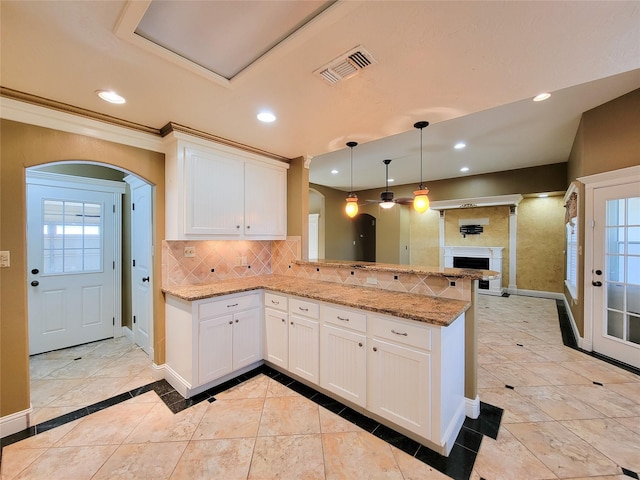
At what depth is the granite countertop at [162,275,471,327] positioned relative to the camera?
5.78 ft

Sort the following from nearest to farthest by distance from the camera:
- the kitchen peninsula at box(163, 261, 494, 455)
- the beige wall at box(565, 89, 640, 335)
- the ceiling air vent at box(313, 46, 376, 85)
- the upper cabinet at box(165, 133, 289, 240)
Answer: the ceiling air vent at box(313, 46, 376, 85) < the kitchen peninsula at box(163, 261, 494, 455) < the upper cabinet at box(165, 133, 289, 240) < the beige wall at box(565, 89, 640, 335)

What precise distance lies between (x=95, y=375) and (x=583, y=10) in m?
4.48

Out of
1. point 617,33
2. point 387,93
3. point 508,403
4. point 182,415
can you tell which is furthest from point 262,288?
point 617,33

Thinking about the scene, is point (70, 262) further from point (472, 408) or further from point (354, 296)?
point (472, 408)

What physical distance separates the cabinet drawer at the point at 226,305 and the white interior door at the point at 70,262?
85.0 inches

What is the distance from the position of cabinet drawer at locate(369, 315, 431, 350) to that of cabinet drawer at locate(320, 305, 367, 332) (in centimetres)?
8

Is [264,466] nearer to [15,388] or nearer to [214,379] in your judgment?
[214,379]

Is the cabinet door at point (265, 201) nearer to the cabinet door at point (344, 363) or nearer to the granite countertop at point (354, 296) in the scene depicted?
the granite countertop at point (354, 296)

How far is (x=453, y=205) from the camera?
21.5 ft

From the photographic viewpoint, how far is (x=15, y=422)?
189 cm

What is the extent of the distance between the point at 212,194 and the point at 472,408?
299 centimetres

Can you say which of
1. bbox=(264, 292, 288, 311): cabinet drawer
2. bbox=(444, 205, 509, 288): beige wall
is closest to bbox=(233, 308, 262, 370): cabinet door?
bbox=(264, 292, 288, 311): cabinet drawer

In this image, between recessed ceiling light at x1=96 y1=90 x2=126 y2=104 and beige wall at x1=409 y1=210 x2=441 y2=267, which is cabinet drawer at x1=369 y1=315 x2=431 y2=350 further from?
beige wall at x1=409 y1=210 x2=441 y2=267

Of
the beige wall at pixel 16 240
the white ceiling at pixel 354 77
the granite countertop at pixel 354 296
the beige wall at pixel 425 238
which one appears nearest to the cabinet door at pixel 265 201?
the white ceiling at pixel 354 77
